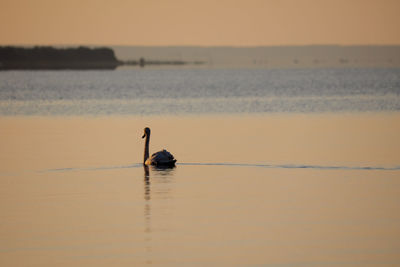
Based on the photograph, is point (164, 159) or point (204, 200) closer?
point (204, 200)

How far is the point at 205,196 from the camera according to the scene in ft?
53.8

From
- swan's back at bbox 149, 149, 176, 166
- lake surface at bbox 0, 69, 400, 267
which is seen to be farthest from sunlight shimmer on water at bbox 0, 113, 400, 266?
swan's back at bbox 149, 149, 176, 166

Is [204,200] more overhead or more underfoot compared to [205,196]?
more underfoot

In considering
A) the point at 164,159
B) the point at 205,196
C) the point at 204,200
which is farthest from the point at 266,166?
the point at 204,200

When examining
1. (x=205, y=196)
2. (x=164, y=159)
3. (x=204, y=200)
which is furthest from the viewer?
(x=164, y=159)

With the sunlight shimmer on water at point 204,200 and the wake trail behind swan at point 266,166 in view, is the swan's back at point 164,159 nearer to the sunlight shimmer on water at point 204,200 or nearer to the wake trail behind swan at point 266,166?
the sunlight shimmer on water at point 204,200

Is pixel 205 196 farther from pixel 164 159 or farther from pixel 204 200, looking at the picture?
pixel 164 159

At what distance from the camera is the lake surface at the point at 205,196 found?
1246cm

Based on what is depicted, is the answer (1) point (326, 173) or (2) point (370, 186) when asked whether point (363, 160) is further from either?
(2) point (370, 186)

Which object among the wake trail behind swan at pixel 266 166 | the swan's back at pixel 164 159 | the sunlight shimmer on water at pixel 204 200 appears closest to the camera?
the sunlight shimmer on water at pixel 204 200

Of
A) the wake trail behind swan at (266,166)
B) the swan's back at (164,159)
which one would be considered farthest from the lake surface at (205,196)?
the swan's back at (164,159)

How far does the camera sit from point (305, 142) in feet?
84.2

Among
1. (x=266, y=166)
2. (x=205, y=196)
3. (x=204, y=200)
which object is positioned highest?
(x=266, y=166)

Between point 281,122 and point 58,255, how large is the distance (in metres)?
21.2
